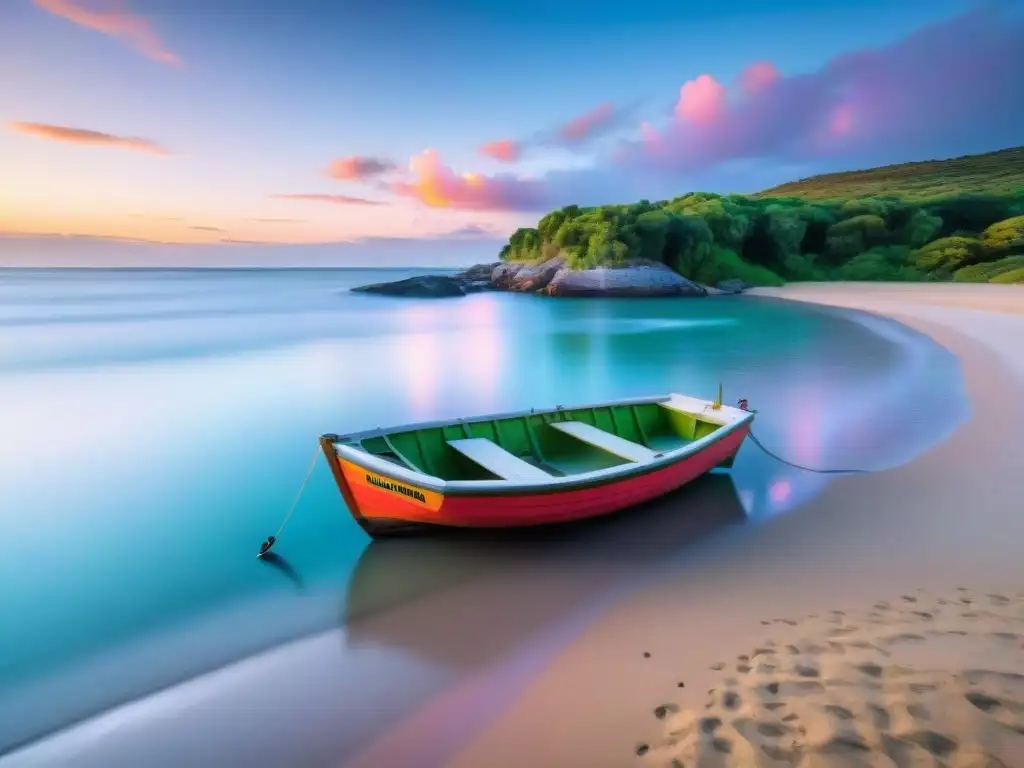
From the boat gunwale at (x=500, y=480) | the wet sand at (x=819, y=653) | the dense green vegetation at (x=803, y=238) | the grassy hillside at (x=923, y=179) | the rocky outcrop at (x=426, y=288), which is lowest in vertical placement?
the rocky outcrop at (x=426, y=288)

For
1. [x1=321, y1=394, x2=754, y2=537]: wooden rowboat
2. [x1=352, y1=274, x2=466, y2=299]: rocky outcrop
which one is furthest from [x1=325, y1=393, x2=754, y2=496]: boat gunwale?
[x1=352, y1=274, x2=466, y2=299]: rocky outcrop

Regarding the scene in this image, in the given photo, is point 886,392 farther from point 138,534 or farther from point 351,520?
point 138,534

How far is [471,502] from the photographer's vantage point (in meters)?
5.81

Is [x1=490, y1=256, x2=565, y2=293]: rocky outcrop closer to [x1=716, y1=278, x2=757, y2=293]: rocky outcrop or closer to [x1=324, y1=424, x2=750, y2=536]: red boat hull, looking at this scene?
[x1=716, y1=278, x2=757, y2=293]: rocky outcrop

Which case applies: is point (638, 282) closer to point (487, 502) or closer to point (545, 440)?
point (545, 440)

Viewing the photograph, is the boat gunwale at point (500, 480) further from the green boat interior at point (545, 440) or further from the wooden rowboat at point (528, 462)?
the green boat interior at point (545, 440)

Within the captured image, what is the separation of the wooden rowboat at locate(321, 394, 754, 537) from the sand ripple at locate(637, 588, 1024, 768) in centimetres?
248

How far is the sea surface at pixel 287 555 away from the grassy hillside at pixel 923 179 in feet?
273

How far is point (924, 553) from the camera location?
571 cm

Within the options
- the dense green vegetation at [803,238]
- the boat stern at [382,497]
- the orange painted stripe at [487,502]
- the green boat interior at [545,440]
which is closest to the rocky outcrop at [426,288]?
the dense green vegetation at [803,238]

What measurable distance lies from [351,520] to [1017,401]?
40.9ft

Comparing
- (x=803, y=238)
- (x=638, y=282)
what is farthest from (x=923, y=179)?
(x=638, y=282)

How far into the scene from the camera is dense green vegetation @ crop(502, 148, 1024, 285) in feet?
178

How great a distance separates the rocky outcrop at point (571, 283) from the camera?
5378 cm
